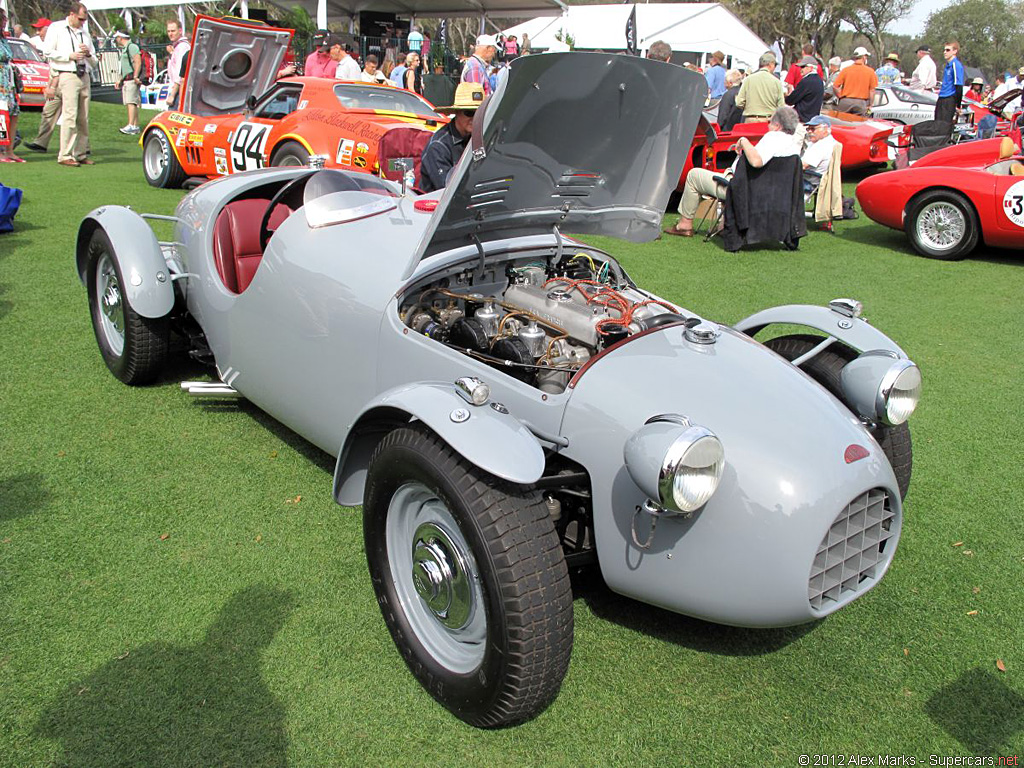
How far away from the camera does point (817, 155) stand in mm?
8984

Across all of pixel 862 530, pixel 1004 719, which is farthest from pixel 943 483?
pixel 862 530

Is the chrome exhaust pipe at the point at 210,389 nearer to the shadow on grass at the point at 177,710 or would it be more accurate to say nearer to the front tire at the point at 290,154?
the shadow on grass at the point at 177,710

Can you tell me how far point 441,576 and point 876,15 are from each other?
4911cm

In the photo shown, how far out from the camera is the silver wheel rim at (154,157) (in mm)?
10336

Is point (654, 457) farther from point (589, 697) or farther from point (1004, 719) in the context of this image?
point (1004, 719)

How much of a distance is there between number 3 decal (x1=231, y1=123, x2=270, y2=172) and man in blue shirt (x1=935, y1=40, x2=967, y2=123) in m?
10.6

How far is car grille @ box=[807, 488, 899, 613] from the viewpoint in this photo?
218 centimetres

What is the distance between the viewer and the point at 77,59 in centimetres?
1042

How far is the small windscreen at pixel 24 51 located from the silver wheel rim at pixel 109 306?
16508 mm

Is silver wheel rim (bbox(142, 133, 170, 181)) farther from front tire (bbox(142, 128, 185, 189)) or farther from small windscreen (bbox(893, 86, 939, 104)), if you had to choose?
small windscreen (bbox(893, 86, 939, 104))

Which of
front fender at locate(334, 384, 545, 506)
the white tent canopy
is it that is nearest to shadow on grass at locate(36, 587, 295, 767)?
front fender at locate(334, 384, 545, 506)

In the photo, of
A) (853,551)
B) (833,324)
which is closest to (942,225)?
(833,324)

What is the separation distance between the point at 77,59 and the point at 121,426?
344 inches

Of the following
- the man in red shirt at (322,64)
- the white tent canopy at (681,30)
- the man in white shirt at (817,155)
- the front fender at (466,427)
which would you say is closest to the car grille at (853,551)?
the front fender at (466,427)
